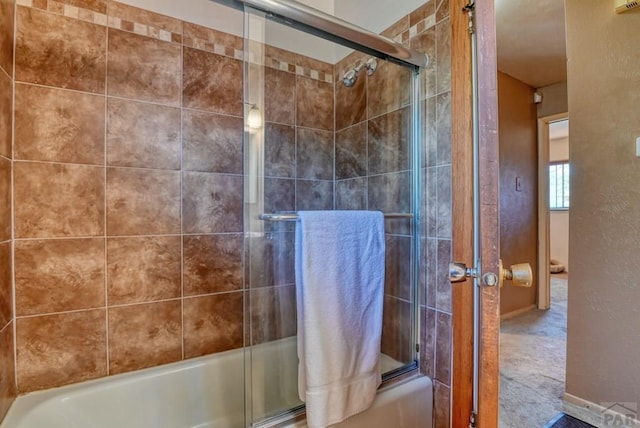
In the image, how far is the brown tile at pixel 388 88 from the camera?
1487 mm

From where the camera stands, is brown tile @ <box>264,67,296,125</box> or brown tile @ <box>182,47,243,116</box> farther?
Answer: brown tile @ <box>182,47,243,116</box>

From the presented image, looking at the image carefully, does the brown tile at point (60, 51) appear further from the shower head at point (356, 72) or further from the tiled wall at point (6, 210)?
the shower head at point (356, 72)

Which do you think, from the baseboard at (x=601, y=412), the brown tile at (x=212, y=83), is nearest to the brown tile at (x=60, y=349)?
the brown tile at (x=212, y=83)

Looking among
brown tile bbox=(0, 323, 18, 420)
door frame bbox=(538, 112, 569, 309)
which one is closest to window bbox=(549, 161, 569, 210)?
door frame bbox=(538, 112, 569, 309)

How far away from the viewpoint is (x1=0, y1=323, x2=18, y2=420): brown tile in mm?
1084

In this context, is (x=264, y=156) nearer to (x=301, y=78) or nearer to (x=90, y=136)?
(x=301, y=78)

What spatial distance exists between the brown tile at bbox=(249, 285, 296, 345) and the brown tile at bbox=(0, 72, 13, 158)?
110cm

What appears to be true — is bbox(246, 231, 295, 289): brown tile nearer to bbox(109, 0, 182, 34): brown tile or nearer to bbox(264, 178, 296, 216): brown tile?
bbox(264, 178, 296, 216): brown tile

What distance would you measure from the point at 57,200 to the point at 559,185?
1992mm

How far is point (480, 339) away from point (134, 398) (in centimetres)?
148

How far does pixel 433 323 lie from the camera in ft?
4.52

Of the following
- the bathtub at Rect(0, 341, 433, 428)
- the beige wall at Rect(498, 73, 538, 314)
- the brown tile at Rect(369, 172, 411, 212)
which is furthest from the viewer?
the brown tile at Rect(369, 172, 411, 212)

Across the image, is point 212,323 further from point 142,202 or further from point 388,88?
point 388,88

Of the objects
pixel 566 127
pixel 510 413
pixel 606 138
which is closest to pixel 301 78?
pixel 566 127
